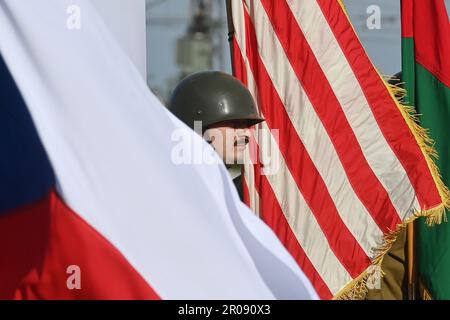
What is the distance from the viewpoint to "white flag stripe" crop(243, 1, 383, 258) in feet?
14.0

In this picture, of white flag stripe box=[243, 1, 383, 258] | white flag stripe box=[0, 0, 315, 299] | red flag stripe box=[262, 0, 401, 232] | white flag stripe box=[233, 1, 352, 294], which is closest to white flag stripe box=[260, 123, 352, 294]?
white flag stripe box=[233, 1, 352, 294]

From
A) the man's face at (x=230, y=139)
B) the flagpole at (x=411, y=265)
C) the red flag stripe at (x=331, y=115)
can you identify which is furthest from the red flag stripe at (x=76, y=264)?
the flagpole at (x=411, y=265)

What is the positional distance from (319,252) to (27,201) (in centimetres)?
247

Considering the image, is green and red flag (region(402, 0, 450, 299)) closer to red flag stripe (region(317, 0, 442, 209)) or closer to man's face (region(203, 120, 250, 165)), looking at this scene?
red flag stripe (region(317, 0, 442, 209))

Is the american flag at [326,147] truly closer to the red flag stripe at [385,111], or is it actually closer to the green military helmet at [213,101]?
the red flag stripe at [385,111]

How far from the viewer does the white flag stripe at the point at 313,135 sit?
14.0 feet

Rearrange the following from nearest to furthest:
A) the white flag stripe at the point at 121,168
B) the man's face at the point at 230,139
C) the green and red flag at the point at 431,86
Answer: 1. the white flag stripe at the point at 121,168
2. the man's face at the point at 230,139
3. the green and red flag at the point at 431,86

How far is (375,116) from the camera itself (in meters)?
4.36

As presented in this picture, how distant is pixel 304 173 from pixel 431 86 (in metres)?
0.76

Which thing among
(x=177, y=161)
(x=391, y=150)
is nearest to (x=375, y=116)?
(x=391, y=150)

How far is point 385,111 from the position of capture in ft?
14.3

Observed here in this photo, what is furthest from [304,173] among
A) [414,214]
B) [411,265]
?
[411,265]

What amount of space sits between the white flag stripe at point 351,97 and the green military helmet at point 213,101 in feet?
1.41
